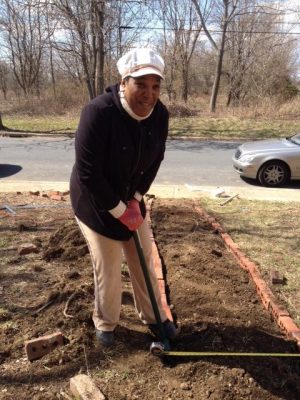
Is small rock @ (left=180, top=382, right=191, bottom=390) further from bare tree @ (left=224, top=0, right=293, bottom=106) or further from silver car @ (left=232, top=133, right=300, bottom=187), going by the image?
bare tree @ (left=224, top=0, right=293, bottom=106)

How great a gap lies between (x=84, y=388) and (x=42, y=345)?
543 mm

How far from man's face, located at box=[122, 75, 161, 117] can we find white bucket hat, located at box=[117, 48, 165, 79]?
0.11 ft

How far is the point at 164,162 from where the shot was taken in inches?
447

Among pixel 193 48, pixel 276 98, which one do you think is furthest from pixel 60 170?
pixel 193 48

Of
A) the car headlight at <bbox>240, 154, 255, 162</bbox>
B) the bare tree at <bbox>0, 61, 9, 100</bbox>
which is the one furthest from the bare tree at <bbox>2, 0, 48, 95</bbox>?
the car headlight at <bbox>240, 154, 255, 162</bbox>

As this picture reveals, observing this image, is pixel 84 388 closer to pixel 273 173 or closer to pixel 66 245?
pixel 66 245

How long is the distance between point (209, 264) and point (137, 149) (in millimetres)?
2233

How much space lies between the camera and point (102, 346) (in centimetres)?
304

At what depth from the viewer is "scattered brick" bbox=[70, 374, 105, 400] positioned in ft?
8.20

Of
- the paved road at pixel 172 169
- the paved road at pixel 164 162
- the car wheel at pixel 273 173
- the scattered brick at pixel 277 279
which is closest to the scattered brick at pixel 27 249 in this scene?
the scattered brick at pixel 277 279

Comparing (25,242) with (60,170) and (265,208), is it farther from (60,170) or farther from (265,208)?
(60,170)

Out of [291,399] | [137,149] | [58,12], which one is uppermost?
[58,12]

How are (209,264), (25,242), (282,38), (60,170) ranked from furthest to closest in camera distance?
(282,38) → (60,170) → (25,242) → (209,264)

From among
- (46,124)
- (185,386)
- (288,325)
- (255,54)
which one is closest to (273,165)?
(288,325)
